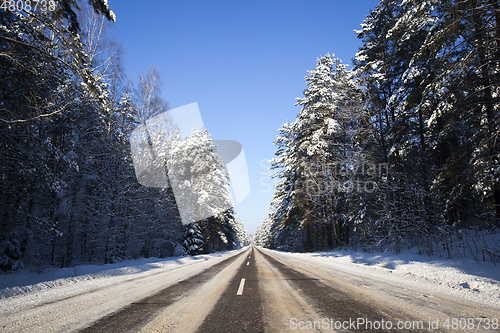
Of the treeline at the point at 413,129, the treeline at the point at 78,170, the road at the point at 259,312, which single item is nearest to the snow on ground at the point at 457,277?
the road at the point at 259,312

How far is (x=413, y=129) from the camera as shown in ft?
52.7

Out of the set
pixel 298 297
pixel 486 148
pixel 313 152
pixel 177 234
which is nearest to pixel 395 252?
pixel 486 148

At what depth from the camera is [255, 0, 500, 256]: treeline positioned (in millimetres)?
7387

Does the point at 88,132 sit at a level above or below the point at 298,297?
above

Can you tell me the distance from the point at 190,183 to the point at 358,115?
59.5 ft

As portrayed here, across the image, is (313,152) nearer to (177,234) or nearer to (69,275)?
(177,234)

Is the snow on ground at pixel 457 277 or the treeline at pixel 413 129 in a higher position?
the treeline at pixel 413 129

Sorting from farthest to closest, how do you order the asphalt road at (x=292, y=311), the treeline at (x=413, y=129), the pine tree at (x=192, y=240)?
1. the pine tree at (x=192, y=240)
2. the treeline at (x=413, y=129)
3. the asphalt road at (x=292, y=311)

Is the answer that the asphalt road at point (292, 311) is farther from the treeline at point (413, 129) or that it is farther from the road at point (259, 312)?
the treeline at point (413, 129)

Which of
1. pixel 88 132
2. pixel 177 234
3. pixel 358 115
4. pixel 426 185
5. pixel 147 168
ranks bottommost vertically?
pixel 177 234

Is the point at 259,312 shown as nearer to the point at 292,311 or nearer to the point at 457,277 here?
the point at 292,311

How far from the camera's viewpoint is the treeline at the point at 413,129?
7387 mm

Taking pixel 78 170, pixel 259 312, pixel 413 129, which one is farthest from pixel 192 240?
pixel 413 129

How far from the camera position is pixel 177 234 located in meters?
22.0
